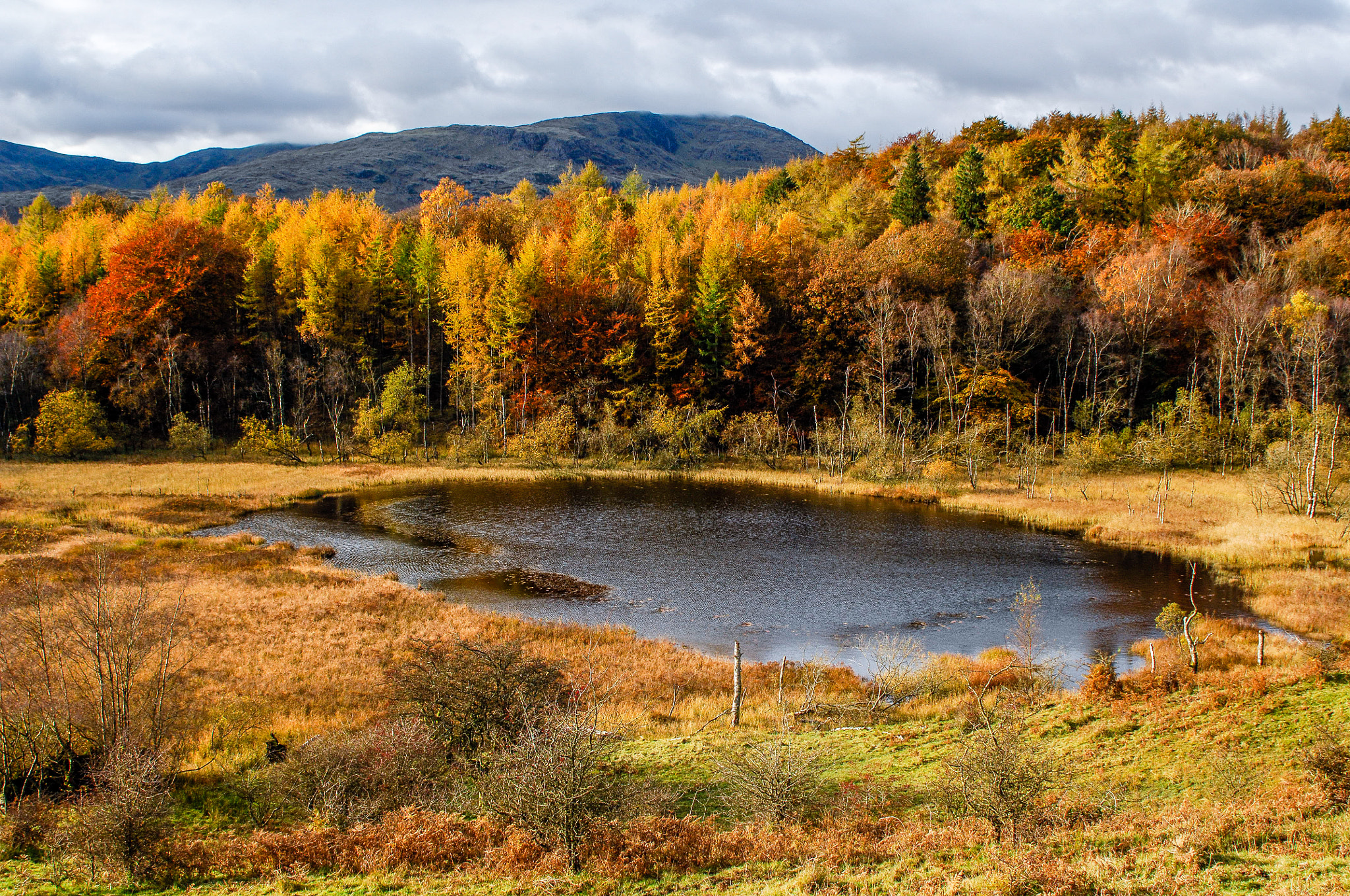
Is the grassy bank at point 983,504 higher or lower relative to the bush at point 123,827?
lower

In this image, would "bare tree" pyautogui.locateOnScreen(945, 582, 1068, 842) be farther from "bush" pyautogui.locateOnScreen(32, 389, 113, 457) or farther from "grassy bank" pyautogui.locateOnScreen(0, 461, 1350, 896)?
"bush" pyautogui.locateOnScreen(32, 389, 113, 457)

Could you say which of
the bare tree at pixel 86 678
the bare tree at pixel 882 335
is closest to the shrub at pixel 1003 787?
the bare tree at pixel 86 678

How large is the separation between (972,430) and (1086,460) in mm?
7792

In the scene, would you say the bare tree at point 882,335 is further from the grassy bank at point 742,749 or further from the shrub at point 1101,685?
the shrub at point 1101,685

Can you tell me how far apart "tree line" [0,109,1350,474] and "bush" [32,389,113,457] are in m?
0.23

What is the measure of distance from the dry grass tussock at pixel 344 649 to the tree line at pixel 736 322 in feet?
106

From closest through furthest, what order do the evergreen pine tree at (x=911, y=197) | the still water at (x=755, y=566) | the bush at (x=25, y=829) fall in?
the bush at (x=25, y=829)
the still water at (x=755, y=566)
the evergreen pine tree at (x=911, y=197)

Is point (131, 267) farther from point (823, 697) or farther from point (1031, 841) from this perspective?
point (1031, 841)

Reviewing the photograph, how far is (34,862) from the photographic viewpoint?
9.82 m

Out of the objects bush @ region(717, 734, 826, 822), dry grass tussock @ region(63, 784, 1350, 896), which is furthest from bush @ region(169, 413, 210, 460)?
bush @ region(717, 734, 826, 822)

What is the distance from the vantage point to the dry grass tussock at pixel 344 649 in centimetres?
1739

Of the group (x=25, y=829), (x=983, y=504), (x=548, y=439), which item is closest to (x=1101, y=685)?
(x=25, y=829)

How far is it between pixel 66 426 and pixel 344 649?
50292 mm

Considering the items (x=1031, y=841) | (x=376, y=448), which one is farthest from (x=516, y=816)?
(x=376, y=448)
